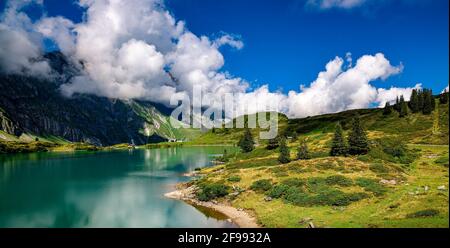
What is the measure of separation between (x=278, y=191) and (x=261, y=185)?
7.05 m

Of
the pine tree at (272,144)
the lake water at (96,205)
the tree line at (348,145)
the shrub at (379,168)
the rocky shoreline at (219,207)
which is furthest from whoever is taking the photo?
the pine tree at (272,144)

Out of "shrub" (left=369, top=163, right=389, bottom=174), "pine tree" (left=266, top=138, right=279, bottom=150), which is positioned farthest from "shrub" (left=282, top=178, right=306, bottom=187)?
"pine tree" (left=266, top=138, right=279, bottom=150)

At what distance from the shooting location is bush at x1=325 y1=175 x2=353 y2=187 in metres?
59.5

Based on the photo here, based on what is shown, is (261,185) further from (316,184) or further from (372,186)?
(372,186)

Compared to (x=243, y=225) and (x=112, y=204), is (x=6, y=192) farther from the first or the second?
(x=243, y=225)

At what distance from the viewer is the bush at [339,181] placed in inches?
2344

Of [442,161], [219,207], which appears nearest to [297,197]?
[219,207]

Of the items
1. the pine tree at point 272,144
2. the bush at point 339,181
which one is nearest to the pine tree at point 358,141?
the bush at point 339,181

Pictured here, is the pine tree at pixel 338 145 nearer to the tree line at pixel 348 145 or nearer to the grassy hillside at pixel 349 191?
the tree line at pixel 348 145

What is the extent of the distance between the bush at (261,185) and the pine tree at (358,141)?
33739mm

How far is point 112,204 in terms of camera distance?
69.4 metres

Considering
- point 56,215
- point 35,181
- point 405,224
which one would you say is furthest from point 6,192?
point 405,224
